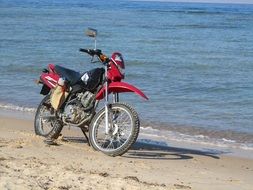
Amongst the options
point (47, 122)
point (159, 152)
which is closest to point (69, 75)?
point (47, 122)

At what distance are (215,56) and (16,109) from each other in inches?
487

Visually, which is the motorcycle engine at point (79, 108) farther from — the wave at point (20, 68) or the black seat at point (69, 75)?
the wave at point (20, 68)

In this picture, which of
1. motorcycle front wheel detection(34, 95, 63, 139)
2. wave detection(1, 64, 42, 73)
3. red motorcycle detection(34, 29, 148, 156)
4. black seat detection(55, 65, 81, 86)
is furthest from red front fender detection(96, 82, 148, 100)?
wave detection(1, 64, 42, 73)

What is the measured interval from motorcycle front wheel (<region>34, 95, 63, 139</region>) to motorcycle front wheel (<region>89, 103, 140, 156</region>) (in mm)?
717

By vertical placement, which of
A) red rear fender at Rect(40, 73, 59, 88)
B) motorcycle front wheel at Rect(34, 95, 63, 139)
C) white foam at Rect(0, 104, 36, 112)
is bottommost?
white foam at Rect(0, 104, 36, 112)

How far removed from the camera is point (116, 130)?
675 cm

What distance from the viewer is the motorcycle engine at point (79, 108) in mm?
7004

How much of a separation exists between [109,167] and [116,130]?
0.96m

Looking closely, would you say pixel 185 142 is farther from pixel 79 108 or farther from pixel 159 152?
pixel 79 108

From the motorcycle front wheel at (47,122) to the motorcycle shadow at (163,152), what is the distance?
39.9 inches

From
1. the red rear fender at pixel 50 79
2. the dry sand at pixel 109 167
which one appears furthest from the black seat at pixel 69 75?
the dry sand at pixel 109 167

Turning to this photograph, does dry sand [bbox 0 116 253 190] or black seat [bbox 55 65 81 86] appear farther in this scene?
black seat [bbox 55 65 81 86]

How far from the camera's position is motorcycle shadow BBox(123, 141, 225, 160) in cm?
702

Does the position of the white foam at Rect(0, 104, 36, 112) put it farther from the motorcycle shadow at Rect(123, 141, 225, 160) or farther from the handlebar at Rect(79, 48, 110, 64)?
the handlebar at Rect(79, 48, 110, 64)
